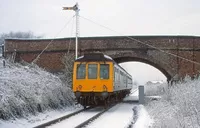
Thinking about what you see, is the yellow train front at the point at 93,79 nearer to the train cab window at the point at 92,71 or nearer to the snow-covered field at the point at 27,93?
the train cab window at the point at 92,71

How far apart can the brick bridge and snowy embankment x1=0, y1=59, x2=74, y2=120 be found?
833 cm

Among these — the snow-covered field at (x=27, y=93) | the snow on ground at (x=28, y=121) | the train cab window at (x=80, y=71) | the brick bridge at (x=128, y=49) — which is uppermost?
the brick bridge at (x=128, y=49)

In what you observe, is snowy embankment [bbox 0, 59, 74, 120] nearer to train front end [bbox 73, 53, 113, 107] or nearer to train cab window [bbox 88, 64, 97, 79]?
train front end [bbox 73, 53, 113, 107]

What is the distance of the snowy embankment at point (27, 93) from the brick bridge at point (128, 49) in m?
8.33

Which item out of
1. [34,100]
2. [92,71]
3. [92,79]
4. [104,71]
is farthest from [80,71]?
[34,100]

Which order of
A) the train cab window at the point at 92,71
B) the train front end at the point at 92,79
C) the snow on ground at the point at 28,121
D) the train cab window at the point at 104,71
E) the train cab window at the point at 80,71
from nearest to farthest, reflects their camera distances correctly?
the snow on ground at the point at 28,121
the train front end at the point at 92,79
the train cab window at the point at 104,71
the train cab window at the point at 92,71
the train cab window at the point at 80,71

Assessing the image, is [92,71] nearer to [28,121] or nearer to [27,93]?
[27,93]

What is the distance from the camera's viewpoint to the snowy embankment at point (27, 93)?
39.2ft

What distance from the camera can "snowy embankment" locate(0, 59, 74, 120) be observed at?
39.2 feet

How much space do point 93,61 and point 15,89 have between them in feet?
18.9

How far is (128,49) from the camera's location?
27625 mm

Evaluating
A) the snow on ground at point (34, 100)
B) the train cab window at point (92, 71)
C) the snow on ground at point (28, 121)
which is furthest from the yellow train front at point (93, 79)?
the snow on ground at point (28, 121)

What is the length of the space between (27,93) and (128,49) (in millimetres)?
14968

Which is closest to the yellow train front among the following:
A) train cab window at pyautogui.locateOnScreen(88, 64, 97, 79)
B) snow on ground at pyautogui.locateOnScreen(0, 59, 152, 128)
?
train cab window at pyautogui.locateOnScreen(88, 64, 97, 79)
